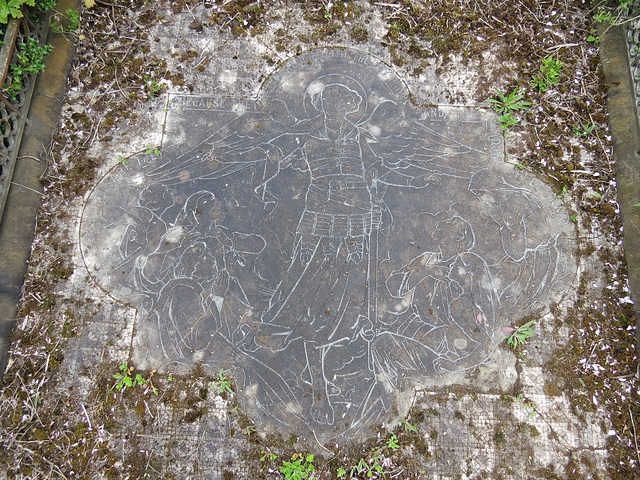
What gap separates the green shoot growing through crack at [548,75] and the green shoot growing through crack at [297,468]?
5315 mm

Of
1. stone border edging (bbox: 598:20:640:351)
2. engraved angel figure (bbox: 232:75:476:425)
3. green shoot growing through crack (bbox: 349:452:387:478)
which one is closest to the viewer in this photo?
green shoot growing through crack (bbox: 349:452:387:478)

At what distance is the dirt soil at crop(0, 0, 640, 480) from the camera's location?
362 cm

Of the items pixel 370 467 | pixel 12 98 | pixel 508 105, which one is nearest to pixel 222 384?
pixel 370 467

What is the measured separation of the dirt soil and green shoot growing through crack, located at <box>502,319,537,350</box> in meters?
0.12

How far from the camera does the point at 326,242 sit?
3912mm

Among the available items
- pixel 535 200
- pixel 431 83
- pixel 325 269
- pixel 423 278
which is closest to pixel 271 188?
pixel 325 269

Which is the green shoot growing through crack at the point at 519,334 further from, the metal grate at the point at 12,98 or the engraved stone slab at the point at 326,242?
the metal grate at the point at 12,98

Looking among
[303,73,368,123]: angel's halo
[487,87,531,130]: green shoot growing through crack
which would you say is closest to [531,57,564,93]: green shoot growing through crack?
[487,87,531,130]: green shoot growing through crack

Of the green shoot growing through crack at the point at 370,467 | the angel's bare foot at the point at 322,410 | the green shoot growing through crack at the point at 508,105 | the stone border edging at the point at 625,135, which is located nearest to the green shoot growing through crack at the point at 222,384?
the angel's bare foot at the point at 322,410

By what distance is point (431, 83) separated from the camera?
429 cm

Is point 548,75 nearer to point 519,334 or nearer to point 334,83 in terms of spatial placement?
point 334,83

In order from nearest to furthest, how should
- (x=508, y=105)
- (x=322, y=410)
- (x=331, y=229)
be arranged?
(x=322, y=410) < (x=331, y=229) < (x=508, y=105)

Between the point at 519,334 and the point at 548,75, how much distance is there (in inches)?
130

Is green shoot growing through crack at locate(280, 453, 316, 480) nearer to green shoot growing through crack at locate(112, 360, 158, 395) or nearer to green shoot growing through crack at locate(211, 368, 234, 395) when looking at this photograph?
green shoot growing through crack at locate(211, 368, 234, 395)
